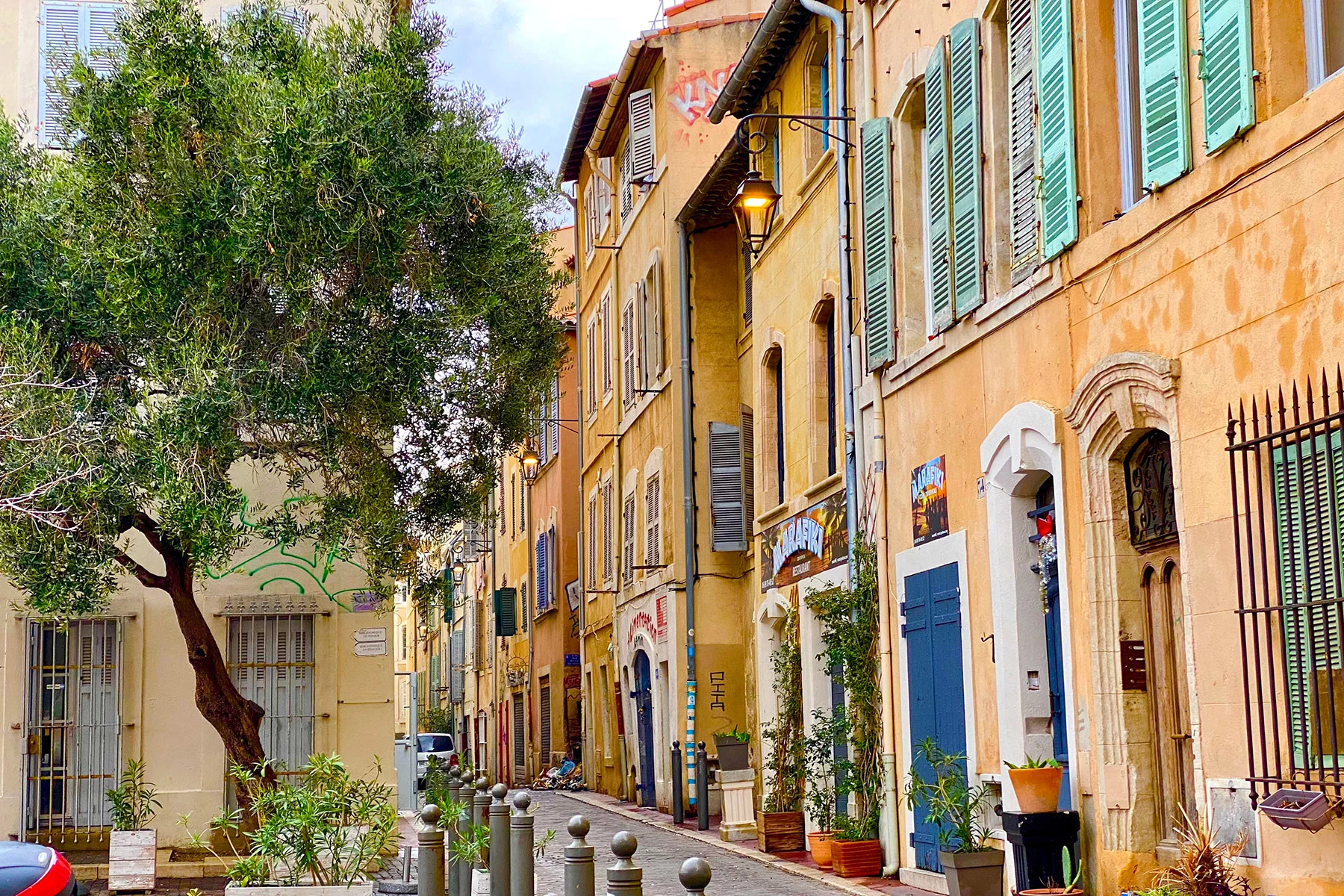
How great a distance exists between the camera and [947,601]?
12578 millimetres

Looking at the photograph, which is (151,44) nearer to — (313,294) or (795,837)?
(313,294)

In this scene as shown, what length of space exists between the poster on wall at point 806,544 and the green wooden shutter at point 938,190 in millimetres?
3226

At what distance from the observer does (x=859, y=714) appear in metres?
14.5

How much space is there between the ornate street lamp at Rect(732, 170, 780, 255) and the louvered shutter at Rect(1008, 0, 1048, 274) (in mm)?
4384

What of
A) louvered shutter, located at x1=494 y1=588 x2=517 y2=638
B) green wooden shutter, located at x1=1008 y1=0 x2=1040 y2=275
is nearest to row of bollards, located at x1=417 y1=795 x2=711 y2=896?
green wooden shutter, located at x1=1008 y1=0 x2=1040 y2=275

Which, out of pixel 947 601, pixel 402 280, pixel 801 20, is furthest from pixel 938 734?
pixel 801 20

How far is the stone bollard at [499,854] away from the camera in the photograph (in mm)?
9859

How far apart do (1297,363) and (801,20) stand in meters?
10.0

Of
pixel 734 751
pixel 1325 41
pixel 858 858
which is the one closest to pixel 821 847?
pixel 858 858

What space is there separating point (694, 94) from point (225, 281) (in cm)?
1289

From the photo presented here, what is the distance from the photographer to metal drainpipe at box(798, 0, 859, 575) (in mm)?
15086

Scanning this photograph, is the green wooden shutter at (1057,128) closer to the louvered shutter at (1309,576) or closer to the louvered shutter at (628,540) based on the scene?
the louvered shutter at (1309,576)

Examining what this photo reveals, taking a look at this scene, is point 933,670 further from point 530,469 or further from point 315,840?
point 530,469

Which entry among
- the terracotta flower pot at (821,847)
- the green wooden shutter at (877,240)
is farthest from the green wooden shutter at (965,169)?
the terracotta flower pot at (821,847)
